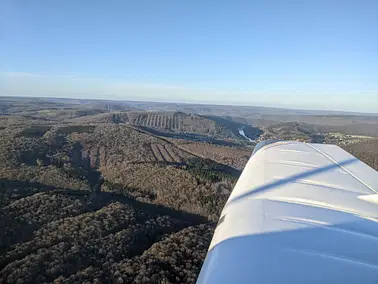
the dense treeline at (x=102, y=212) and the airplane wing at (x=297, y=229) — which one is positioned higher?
the airplane wing at (x=297, y=229)

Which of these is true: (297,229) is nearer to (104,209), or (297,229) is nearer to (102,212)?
(102,212)

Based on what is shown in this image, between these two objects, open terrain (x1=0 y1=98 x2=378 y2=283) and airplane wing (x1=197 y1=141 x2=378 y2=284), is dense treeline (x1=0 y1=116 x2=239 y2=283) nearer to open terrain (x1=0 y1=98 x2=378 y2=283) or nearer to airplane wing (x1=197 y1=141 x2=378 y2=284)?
open terrain (x1=0 y1=98 x2=378 y2=283)

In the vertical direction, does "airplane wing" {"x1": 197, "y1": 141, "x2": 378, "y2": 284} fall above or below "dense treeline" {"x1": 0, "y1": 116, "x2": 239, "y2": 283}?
above

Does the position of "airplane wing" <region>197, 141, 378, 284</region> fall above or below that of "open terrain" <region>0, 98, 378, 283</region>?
above

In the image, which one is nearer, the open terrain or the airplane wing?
the airplane wing

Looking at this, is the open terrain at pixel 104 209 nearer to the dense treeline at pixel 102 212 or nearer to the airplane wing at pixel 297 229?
the dense treeline at pixel 102 212

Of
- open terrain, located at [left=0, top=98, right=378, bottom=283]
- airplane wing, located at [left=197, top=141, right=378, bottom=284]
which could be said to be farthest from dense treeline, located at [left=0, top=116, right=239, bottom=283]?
airplane wing, located at [left=197, top=141, right=378, bottom=284]

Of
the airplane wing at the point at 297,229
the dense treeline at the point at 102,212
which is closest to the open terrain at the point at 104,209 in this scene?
the dense treeline at the point at 102,212

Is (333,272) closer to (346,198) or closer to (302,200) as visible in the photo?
(302,200)

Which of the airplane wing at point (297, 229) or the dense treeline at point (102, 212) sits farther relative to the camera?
the dense treeline at point (102, 212)

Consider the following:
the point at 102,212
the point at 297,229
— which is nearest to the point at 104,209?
the point at 102,212
